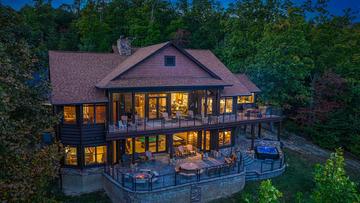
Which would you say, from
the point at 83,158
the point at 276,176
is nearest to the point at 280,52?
the point at 276,176

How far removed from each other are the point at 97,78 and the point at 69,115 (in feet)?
12.6

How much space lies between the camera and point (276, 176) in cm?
2227

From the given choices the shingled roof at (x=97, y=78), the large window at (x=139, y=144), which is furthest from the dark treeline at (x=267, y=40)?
the large window at (x=139, y=144)

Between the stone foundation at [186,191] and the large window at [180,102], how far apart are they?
7331 millimetres

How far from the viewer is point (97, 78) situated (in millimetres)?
21562

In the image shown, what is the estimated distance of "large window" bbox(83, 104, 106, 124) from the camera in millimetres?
19312

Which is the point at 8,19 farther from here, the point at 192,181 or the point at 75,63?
the point at 192,181

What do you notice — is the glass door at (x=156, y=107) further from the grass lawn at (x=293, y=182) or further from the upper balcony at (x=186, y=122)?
the grass lawn at (x=293, y=182)

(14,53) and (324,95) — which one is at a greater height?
(14,53)

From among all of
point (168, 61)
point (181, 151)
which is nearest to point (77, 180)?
point (181, 151)

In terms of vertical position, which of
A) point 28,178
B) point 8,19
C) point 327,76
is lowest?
point 28,178

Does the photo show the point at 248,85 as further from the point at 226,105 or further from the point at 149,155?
the point at 149,155

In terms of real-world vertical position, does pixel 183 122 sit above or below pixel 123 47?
below

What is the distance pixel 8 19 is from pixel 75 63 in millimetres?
8445
